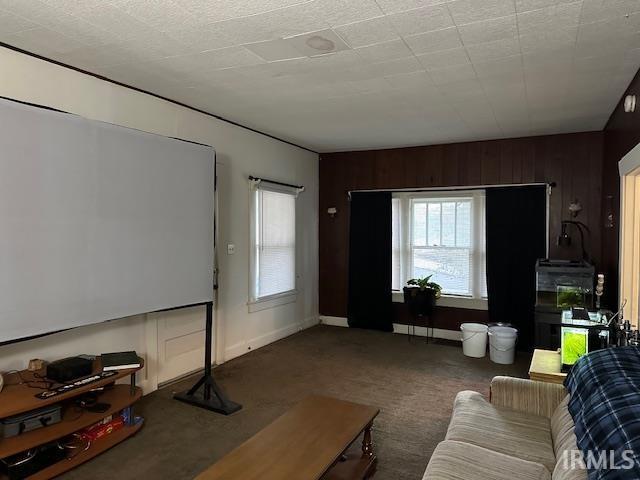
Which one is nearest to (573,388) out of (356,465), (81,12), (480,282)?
(356,465)

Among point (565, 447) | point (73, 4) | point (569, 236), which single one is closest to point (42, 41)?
point (73, 4)

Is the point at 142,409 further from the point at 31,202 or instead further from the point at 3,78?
the point at 3,78

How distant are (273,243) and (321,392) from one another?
7.04 feet

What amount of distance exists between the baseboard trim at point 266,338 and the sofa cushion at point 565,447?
326cm

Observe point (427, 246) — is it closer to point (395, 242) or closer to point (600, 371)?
point (395, 242)

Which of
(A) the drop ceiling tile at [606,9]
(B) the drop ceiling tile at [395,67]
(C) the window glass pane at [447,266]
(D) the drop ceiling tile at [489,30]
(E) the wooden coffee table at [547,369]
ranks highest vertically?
(B) the drop ceiling tile at [395,67]

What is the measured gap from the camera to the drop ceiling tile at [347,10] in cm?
215

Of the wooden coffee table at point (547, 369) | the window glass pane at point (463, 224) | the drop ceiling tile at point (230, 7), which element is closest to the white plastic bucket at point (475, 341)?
the window glass pane at point (463, 224)

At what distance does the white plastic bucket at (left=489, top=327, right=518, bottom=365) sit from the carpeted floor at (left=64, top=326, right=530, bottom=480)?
0.38ft

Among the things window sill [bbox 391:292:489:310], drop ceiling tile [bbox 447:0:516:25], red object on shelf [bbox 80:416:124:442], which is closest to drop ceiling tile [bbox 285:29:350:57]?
drop ceiling tile [bbox 447:0:516:25]

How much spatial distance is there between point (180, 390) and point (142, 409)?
0.43m

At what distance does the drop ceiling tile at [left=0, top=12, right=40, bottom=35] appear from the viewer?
235 centimetres

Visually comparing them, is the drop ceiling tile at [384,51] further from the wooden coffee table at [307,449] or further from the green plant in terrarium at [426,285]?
the green plant in terrarium at [426,285]

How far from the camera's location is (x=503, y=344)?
470cm
